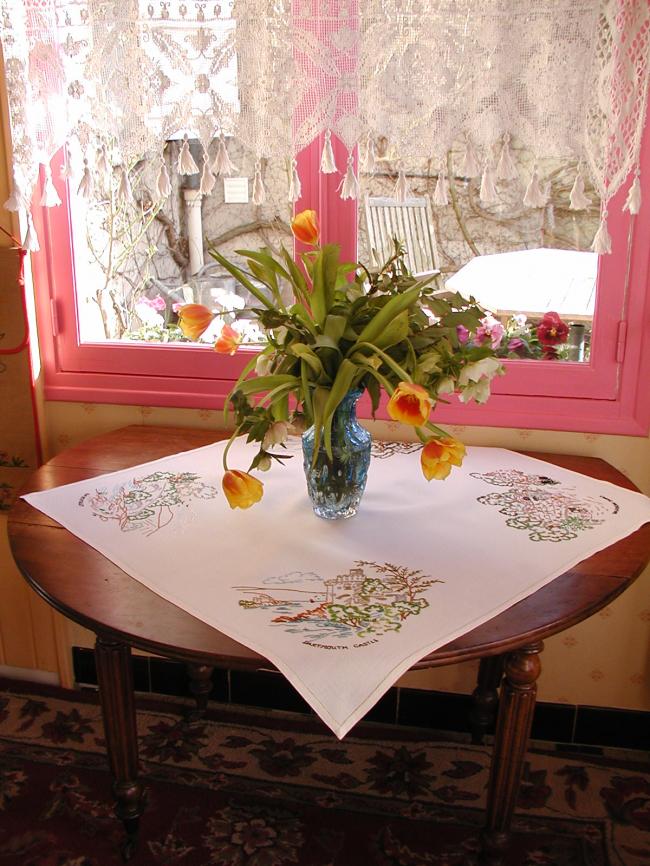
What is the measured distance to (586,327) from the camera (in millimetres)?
1757

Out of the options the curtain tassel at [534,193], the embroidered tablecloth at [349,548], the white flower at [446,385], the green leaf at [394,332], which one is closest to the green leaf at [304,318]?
the green leaf at [394,332]

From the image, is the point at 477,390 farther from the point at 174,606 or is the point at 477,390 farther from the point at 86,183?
the point at 86,183

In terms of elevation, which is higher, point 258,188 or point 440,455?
point 258,188

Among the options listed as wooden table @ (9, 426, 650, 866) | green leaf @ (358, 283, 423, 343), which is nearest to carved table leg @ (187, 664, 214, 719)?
wooden table @ (9, 426, 650, 866)

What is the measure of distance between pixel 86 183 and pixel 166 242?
0.86ft

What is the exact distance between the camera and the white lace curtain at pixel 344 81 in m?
1.45

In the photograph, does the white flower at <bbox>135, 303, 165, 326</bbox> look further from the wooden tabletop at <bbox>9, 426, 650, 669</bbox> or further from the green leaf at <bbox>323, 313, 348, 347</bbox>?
the green leaf at <bbox>323, 313, 348, 347</bbox>

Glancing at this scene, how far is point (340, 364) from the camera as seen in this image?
1.28m

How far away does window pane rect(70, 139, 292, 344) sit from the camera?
5.90 feet

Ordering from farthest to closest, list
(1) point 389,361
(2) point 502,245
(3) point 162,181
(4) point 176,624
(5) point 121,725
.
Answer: (2) point 502,245 → (3) point 162,181 → (5) point 121,725 → (1) point 389,361 → (4) point 176,624

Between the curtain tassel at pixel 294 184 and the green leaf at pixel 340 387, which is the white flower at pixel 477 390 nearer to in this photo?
the green leaf at pixel 340 387

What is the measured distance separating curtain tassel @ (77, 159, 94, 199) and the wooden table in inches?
21.4

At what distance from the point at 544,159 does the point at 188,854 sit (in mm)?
1552

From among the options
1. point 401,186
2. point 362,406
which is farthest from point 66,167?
point 362,406
